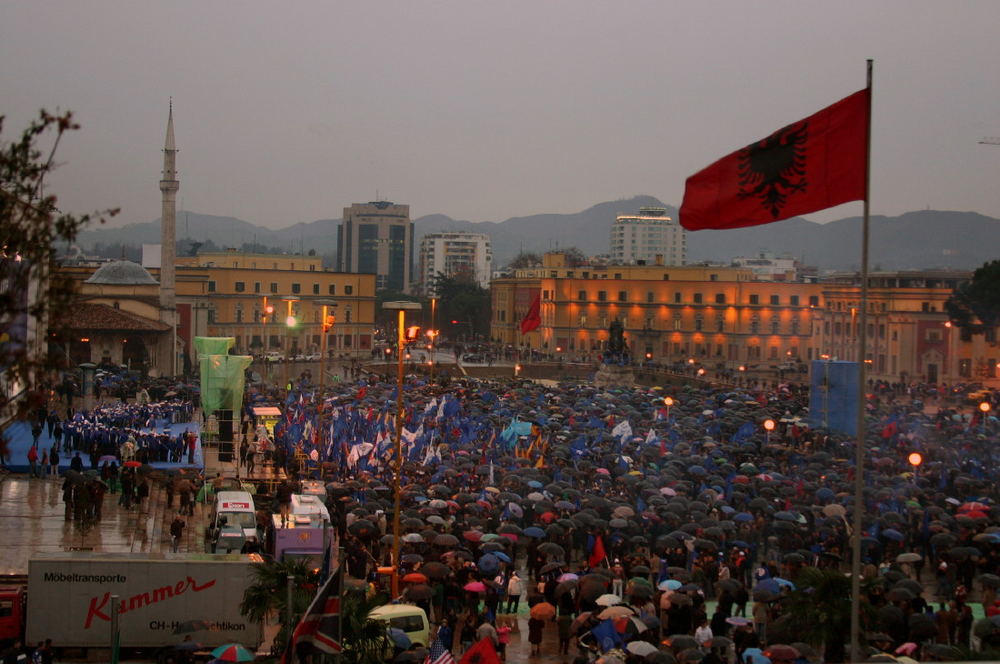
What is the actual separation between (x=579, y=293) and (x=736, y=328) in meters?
9.81

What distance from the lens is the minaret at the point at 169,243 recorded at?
4877cm

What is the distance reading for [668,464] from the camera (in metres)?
21.6

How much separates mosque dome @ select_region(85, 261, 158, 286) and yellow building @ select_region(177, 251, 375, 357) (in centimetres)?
328

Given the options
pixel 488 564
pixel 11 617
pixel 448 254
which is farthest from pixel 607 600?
pixel 448 254

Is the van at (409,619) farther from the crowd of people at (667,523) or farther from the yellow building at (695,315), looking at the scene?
the yellow building at (695,315)

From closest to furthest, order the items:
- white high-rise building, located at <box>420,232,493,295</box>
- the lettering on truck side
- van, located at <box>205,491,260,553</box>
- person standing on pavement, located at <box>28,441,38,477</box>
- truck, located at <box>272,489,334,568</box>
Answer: the lettering on truck side < truck, located at <box>272,489,334,568</box> < van, located at <box>205,491,260,553</box> < person standing on pavement, located at <box>28,441,38,477</box> < white high-rise building, located at <box>420,232,493,295</box>

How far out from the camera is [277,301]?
230 ft

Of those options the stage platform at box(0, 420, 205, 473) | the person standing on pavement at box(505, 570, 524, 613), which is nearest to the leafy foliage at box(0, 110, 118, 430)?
the person standing on pavement at box(505, 570, 524, 613)

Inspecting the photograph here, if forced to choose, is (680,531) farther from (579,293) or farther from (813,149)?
(579,293)

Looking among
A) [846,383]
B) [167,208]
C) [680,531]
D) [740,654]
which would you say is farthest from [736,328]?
[740,654]

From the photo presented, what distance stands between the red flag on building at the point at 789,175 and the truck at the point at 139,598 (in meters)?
6.55

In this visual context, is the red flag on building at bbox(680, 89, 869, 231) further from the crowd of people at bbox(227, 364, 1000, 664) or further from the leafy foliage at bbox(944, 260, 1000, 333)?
the leafy foliage at bbox(944, 260, 1000, 333)

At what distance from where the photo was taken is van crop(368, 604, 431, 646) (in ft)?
40.0

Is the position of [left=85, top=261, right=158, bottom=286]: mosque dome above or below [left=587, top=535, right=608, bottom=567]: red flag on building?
above
